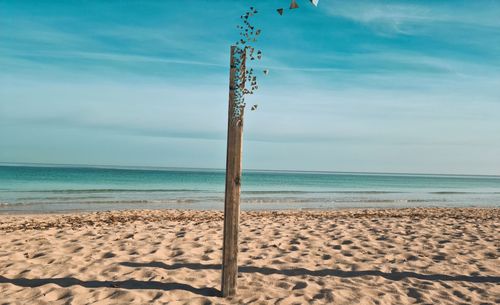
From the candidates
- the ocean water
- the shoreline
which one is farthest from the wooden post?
the ocean water

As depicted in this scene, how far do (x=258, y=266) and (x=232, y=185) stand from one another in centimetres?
219

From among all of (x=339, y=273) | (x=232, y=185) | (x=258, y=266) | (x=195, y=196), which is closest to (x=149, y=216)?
(x=258, y=266)

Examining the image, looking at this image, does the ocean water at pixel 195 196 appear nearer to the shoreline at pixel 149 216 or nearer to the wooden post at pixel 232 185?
the shoreline at pixel 149 216

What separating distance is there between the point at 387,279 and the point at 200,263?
9.72 feet

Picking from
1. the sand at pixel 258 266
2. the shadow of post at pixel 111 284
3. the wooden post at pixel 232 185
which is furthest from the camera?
the shadow of post at pixel 111 284

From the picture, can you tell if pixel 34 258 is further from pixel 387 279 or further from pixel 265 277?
pixel 387 279

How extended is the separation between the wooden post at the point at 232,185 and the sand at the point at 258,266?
32 cm

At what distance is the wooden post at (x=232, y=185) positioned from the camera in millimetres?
4605

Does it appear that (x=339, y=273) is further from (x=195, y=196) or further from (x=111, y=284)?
(x=195, y=196)

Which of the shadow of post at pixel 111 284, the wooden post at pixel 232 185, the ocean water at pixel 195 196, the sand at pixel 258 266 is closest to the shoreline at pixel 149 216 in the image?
the sand at pixel 258 266

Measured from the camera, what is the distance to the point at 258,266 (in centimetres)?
630

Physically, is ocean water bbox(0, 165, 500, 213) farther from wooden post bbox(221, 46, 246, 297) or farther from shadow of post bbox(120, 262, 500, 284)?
wooden post bbox(221, 46, 246, 297)

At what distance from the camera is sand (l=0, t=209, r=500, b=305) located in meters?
4.98

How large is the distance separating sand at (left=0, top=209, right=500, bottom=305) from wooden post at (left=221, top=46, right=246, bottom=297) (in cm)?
32
